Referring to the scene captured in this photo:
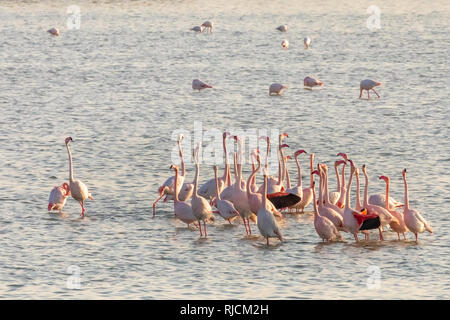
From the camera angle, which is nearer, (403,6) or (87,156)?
(87,156)

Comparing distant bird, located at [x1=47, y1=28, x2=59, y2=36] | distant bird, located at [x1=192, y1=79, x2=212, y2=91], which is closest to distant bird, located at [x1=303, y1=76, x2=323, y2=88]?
distant bird, located at [x1=192, y1=79, x2=212, y2=91]

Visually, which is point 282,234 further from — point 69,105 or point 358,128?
point 69,105

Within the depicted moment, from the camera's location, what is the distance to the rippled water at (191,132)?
48.2 ft

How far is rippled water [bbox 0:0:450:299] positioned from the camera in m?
14.7

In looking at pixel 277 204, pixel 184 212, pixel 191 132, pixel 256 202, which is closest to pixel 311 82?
pixel 191 132

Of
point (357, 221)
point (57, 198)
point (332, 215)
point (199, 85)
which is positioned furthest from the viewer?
point (199, 85)

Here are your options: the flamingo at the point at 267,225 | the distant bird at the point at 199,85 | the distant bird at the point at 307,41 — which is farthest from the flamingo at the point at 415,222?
the distant bird at the point at 307,41

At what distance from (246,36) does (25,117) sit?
20.8 meters

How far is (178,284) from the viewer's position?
46.6 ft

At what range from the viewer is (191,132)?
2605 centimetres

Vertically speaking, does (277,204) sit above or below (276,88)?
below

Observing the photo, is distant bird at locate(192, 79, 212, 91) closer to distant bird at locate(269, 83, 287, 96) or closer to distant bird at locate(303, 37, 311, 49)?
distant bird at locate(269, 83, 287, 96)

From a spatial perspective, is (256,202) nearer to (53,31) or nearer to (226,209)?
(226,209)

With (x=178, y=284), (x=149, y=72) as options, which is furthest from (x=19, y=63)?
(x=178, y=284)
